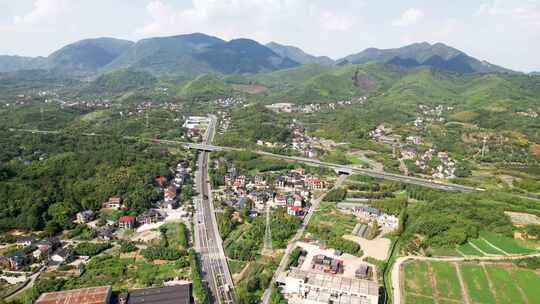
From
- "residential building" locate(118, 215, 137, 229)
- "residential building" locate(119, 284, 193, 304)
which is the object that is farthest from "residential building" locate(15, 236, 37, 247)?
"residential building" locate(119, 284, 193, 304)

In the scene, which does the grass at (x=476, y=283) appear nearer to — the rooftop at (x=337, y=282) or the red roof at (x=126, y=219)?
the rooftop at (x=337, y=282)

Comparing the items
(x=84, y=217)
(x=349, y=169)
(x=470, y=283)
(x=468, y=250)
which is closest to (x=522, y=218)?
(x=468, y=250)

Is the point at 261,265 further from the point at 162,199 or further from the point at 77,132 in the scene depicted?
the point at 77,132

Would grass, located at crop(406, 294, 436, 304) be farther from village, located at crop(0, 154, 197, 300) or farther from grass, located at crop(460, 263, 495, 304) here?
village, located at crop(0, 154, 197, 300)

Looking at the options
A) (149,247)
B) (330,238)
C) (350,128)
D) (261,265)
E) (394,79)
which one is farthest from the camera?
(394,79)

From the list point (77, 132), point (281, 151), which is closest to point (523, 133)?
point (281, 151)

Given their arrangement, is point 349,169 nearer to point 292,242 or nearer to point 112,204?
point 292,242
